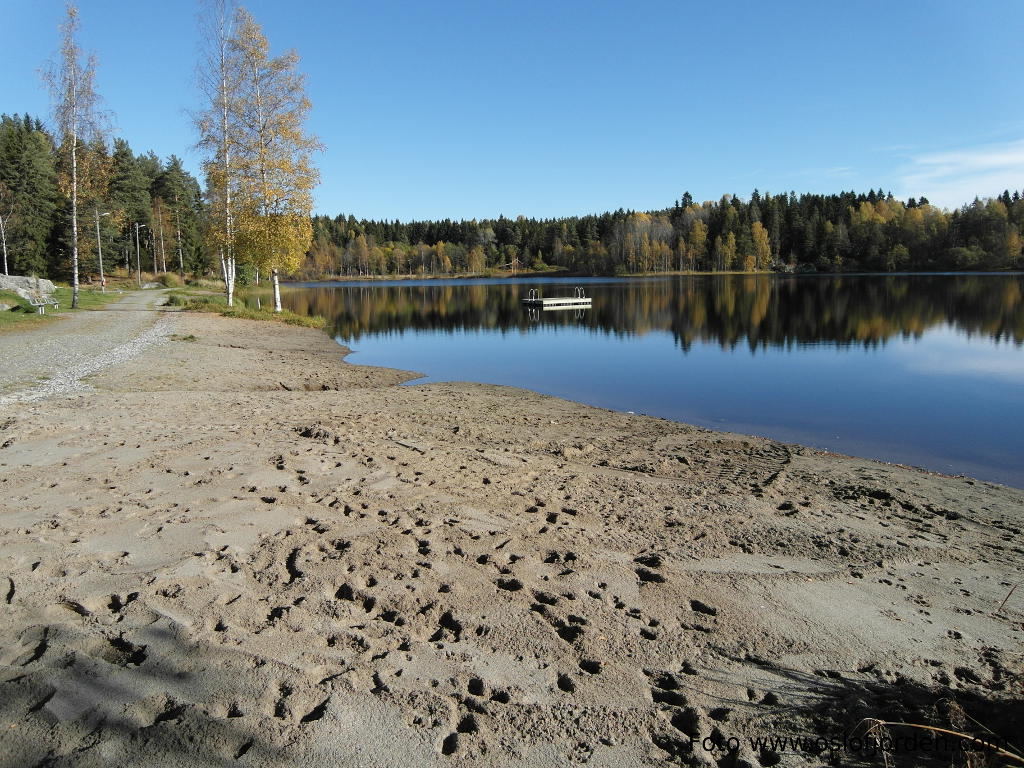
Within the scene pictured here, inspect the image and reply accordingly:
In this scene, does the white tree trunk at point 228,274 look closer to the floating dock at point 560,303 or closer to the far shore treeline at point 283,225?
the far shore treeline at point 283,225

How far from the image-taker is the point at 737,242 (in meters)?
136

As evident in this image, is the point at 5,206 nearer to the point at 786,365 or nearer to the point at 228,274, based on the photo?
the point at 228,274

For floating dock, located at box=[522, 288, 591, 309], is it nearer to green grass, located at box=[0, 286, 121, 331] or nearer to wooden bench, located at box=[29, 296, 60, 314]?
green grass, located at box=[0, 286, 121, 331]

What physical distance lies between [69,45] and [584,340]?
25.6 m

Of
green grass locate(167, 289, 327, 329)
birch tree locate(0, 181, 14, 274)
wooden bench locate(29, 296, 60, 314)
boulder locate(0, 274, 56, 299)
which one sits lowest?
green grass locate(167, 289, 327, 329)

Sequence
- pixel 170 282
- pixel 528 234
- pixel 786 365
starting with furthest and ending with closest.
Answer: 1. pixel 528 234
2. pixel 170 282
3. pixel 786 365

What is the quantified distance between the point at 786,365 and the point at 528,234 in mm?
173879

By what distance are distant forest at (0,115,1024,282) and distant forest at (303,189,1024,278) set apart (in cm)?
29

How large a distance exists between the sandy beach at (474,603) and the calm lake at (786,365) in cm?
468

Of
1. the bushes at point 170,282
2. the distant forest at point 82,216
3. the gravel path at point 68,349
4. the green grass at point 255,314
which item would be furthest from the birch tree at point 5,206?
the gravel path at point 68,349

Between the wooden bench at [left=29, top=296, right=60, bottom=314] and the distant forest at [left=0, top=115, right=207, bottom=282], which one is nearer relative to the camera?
the wooden bench at [left=29, top=296, right=60, bottom=314]

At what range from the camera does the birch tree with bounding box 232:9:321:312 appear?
29766 mm

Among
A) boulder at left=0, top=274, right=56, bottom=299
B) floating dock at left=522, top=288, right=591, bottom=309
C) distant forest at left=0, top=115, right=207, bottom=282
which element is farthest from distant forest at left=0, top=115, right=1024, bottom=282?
floating dock at left=522, top=288, right=591, bottom=309

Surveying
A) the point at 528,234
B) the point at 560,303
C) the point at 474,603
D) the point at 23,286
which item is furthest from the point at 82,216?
the point at 528,234
